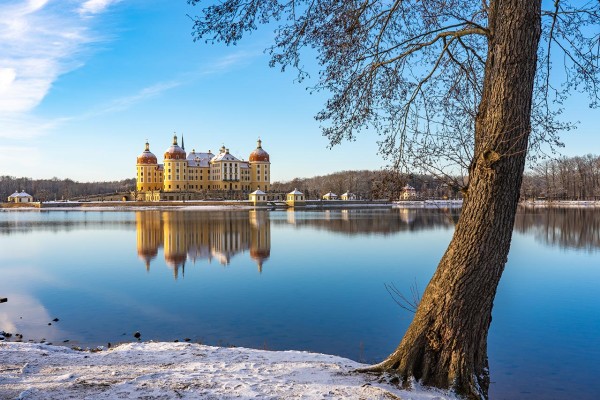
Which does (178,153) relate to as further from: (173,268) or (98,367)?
(98,367)

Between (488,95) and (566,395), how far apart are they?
412 cm

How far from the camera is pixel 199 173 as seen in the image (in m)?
85.7

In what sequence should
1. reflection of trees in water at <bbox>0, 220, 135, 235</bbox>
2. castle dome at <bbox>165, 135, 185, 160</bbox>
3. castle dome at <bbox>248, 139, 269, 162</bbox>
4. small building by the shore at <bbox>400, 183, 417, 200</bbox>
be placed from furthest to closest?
castle dome at <bbox>248, 139, 269, 162</bbox> → castle dome at <bbox>165, 135, 185, 160</bbox> → reflection of trees in water at <bbox>0, 220, 135, 235</bbox> → small building by the shore at <bbox>400, 183, 417, 200</bbox>

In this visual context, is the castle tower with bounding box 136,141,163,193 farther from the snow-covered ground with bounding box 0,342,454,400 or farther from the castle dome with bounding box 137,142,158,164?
the snow-covered ground with bounding box 0,342,454,400

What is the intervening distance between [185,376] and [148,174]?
8725cm

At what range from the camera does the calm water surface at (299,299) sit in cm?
746

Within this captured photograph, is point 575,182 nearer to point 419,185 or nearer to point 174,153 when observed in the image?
point 174,153

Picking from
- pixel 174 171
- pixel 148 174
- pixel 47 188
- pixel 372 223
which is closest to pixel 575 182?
pixel 372 223

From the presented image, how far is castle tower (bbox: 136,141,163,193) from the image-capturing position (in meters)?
86.9

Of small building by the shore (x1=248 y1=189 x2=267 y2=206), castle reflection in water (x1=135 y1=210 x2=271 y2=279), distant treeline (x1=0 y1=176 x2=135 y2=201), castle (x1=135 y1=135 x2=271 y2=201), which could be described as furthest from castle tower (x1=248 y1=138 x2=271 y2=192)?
castle reflection in water (x1=135 y1=210 x2=271 y2=279)

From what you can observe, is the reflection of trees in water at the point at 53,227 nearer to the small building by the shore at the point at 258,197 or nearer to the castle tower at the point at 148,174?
the small building by the shore at the point at 258,197

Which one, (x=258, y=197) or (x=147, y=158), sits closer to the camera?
(x=258, y=197)

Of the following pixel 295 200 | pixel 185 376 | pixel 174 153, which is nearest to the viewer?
pixel 185 376

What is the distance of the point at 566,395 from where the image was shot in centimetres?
586
